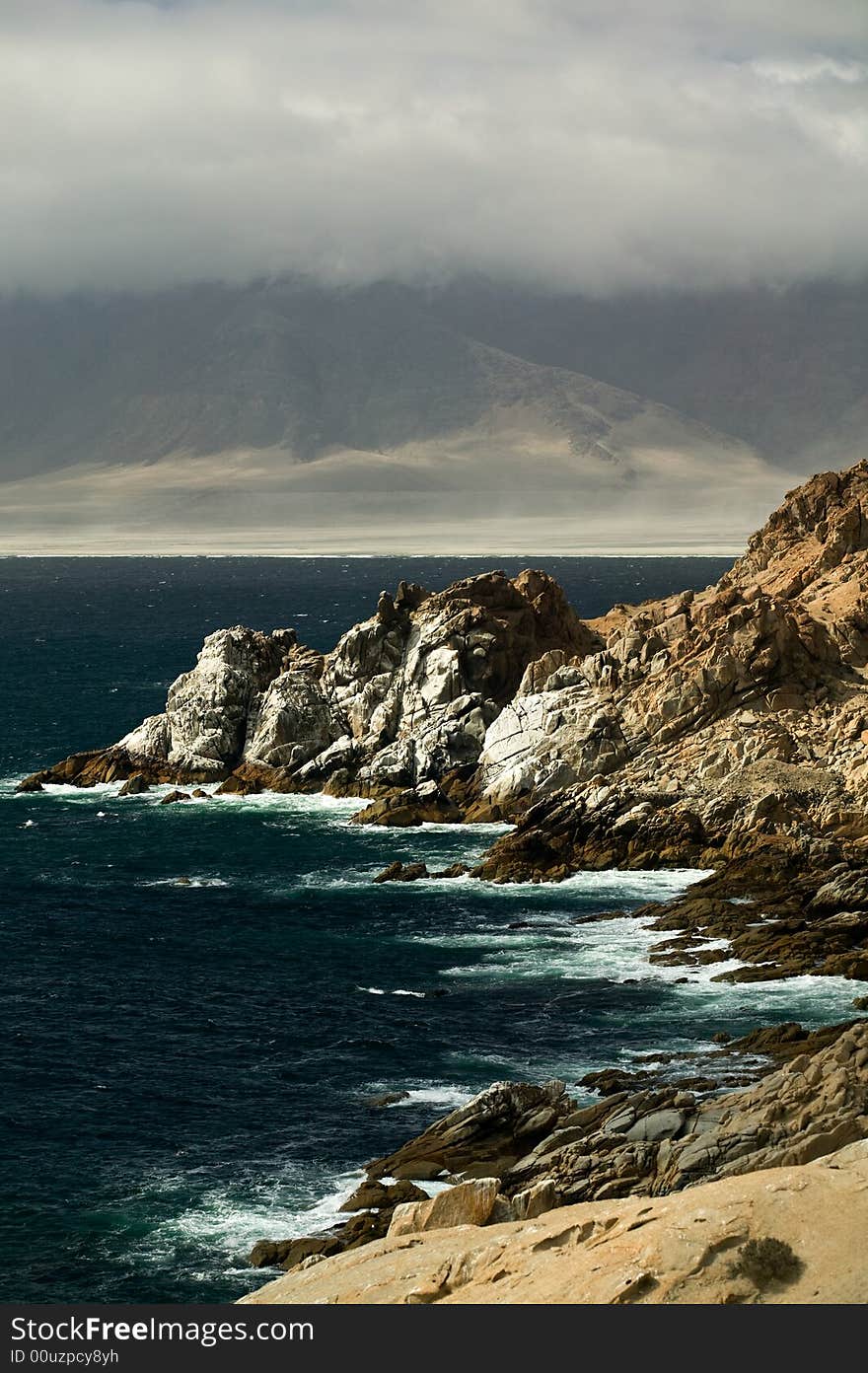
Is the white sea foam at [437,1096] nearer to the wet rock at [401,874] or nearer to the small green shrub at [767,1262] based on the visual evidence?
the small green shrub at [767,1262]

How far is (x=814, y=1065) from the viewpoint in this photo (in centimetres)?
5131

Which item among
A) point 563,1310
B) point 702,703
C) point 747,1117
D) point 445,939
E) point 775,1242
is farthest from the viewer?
point 702,703

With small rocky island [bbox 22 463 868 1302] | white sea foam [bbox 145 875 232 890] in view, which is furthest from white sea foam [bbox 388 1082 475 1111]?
white sea foam [bbox 145 875 232 890]

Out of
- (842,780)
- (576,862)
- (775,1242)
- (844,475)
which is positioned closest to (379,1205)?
(775,1242)

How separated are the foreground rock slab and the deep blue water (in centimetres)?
1189

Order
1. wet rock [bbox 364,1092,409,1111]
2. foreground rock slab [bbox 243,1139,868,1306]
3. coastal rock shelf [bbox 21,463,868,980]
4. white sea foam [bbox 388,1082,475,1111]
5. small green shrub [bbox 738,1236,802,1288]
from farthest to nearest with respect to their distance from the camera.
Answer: coastal rock shelf [bbox 21,463,868,980] < wet rock [bbox 364,1092,409,1111] < white sea foam [bbox 388,1082,475,1111] < small green shrub [bbox 738,1236,802,1288] < foreground rock slab [bbox 243,1139,868,1306]

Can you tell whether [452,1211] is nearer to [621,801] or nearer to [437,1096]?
[437,1096]

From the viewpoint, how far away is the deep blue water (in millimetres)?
55281

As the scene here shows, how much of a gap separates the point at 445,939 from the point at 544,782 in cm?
2524

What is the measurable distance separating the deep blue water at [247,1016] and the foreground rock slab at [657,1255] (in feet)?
39.0

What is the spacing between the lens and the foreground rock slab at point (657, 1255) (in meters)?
33.4

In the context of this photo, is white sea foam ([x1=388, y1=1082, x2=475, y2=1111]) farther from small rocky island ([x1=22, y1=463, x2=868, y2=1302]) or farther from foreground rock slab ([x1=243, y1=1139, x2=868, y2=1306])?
foreground rock slab ([x1=243, y1=1139, x2=868, y2=1306])

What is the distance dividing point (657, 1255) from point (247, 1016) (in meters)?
43.0

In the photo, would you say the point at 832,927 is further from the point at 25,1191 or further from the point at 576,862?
the point at 25,1191
